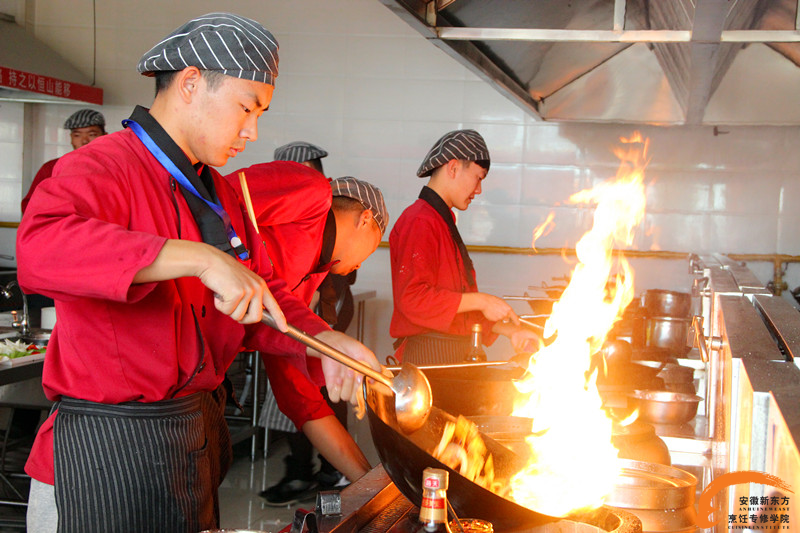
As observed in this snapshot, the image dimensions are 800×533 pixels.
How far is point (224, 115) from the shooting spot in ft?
4.75

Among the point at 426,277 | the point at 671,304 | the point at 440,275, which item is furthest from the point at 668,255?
the point at 426,277

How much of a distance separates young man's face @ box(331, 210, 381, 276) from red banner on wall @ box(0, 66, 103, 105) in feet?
12.2

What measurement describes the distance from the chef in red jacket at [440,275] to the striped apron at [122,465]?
5.61 feet

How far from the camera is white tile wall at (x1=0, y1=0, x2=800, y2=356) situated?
557cm

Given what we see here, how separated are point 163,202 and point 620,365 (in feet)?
6.76

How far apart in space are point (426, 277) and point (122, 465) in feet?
6.14

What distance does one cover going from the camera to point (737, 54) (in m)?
3.52

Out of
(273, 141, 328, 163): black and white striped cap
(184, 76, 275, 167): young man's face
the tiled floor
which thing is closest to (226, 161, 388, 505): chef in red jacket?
(184, 76, 275, 167): young man's face

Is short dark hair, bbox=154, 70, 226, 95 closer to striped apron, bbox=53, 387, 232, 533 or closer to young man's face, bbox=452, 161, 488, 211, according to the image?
striped apron, bbox=53, 387, 232, 533

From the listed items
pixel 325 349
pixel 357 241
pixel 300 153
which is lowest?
pixel 325 349

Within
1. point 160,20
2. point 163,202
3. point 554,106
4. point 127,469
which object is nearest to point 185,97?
Result: point 163,202

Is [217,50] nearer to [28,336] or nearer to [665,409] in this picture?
[665,409]

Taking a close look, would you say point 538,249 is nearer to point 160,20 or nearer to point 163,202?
point 160,20

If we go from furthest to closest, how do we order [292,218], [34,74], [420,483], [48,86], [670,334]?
[48,86] < [34,74] < [670,334] < [292,218] < [420,483]
